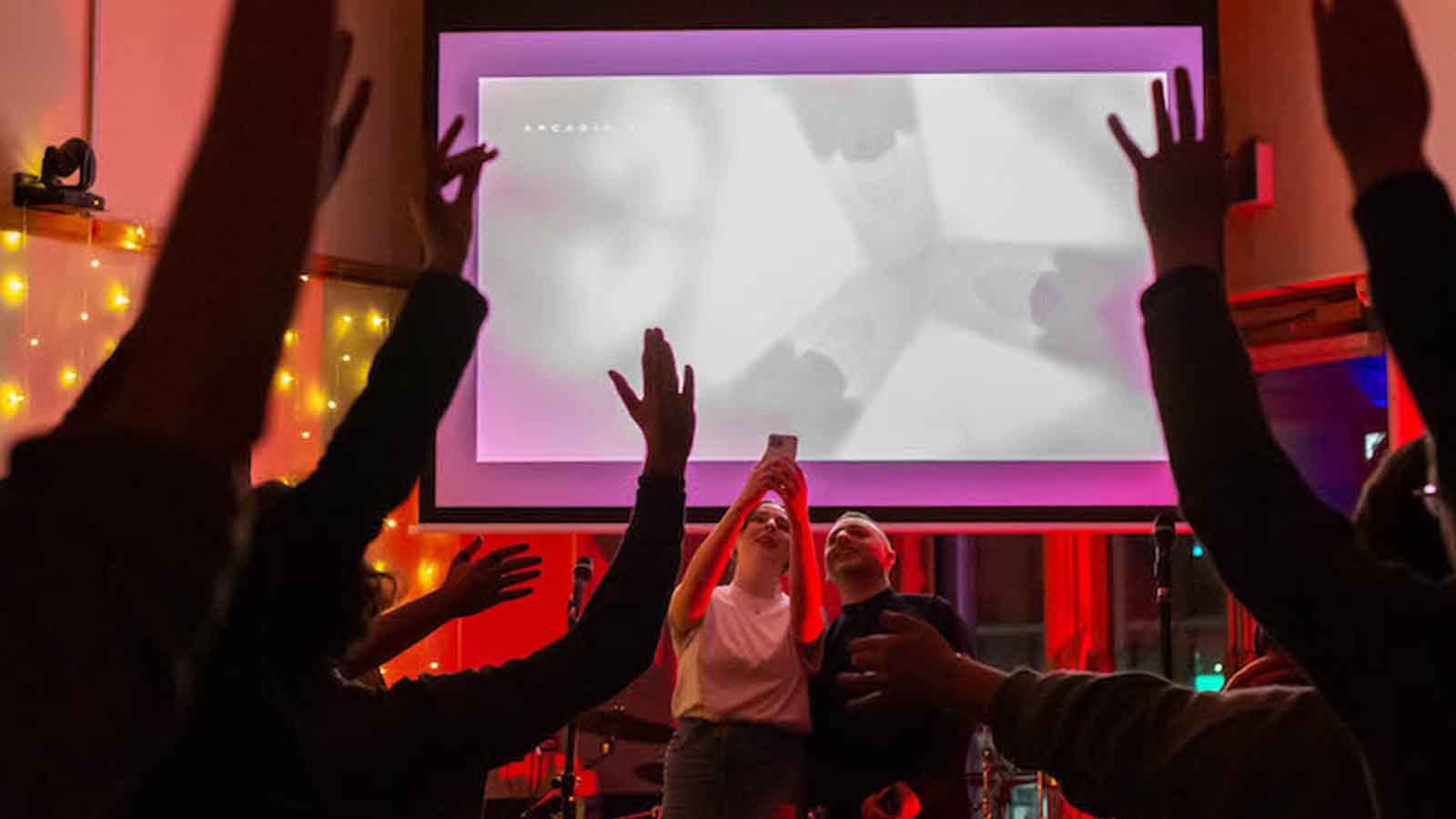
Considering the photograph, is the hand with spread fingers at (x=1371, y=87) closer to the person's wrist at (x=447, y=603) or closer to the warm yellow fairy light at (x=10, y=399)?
the person's wrist at (x=447, y=603)

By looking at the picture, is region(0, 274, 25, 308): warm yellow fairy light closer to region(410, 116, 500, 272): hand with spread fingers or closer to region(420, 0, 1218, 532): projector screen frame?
region(420, 0, 1218, 532): projector screen frame

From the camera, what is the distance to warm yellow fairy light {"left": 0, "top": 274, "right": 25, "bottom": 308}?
4172 millimetres

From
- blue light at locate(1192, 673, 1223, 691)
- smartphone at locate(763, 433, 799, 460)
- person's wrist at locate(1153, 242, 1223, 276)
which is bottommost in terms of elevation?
blue light at locate(1192, 673, 1223, 691)

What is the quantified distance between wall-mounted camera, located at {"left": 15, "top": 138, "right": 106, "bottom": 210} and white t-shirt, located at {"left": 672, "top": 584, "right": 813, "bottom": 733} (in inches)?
78.6

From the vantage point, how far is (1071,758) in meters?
1.15

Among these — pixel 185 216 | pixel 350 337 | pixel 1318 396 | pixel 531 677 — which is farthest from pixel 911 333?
pixel 185 216

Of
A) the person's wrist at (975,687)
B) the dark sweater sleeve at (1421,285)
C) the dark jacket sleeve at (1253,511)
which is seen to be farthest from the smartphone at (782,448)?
the dark sweater sleeve at (1421,285)

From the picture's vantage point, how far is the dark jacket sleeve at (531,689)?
157 centimetres

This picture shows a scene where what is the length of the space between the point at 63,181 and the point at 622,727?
2763 millimetres

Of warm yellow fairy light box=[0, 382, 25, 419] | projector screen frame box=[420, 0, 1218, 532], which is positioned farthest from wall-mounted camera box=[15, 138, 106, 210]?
projector screen frame box=[420, 0, 1218, 532]

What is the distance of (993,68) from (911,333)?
868mm

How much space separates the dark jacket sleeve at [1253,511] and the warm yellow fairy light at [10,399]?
3.73 metres

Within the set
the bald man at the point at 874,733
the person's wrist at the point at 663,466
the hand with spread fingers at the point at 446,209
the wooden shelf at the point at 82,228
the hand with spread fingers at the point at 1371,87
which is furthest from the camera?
the wooden shelf at the point at 82,228

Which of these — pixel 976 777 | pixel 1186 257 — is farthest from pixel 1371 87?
pixel 976 777
